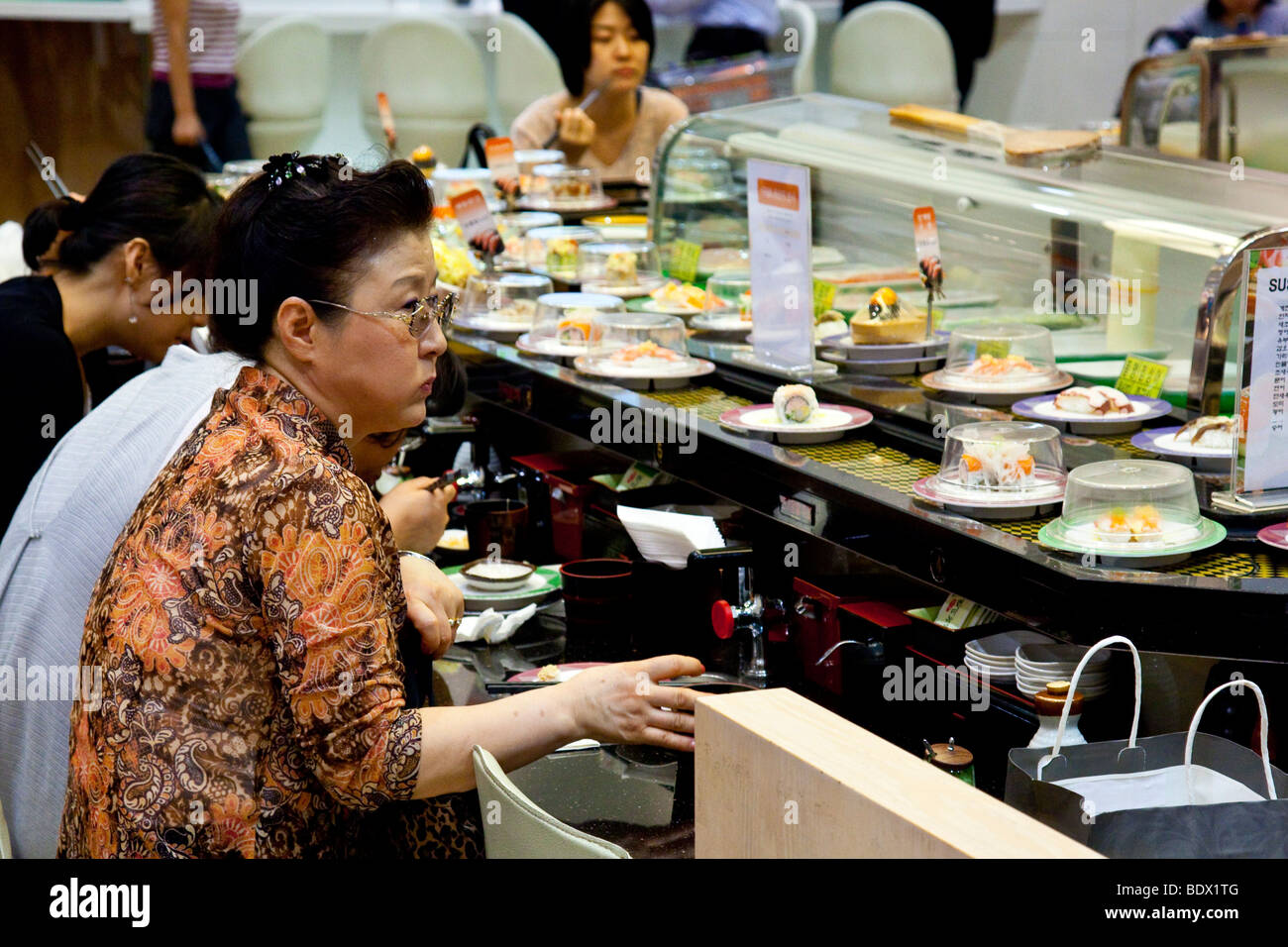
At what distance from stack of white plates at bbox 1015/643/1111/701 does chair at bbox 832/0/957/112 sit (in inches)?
313

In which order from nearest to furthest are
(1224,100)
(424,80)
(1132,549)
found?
(1132,549) → (1224,100) → (424,80)

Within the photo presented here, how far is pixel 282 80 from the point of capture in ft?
26.8

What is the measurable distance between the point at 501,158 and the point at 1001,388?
277cm

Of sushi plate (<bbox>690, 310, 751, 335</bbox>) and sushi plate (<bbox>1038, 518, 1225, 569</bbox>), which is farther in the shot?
sushi plate (<bbox>690, 310, 751, 335</bbox>)

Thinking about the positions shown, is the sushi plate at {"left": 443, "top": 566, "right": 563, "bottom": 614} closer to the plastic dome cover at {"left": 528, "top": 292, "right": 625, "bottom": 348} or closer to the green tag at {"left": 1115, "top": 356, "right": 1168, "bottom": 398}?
the plastic dome cover at {"left": 528, "top": 292, "right": 625, "bottom": 348}

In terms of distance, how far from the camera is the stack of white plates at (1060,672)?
74.8 inches

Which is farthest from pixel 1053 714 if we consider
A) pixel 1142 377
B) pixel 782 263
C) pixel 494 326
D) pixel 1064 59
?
pixel 1064 59

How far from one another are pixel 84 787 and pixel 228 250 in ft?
2.15

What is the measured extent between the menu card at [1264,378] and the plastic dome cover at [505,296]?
1.99m

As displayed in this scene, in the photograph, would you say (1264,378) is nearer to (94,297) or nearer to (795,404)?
(795,404)

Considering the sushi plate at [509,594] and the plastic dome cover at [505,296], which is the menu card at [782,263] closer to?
the sushi plate at [509,594]

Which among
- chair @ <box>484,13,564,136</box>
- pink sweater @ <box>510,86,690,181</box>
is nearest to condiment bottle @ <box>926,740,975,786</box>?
pink sweater @ <box>510,86,690,181</box>

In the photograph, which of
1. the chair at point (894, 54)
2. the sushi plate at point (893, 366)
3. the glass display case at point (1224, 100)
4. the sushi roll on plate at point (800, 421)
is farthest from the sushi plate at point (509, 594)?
the chair at point (894, 54)

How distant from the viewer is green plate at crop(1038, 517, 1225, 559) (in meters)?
1.83
